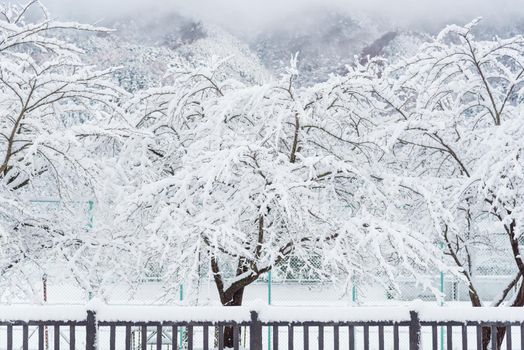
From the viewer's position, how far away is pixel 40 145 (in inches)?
293

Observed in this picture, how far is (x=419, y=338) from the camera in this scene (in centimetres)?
600

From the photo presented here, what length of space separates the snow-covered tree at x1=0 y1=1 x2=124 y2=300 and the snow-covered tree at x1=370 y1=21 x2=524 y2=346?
154 inches

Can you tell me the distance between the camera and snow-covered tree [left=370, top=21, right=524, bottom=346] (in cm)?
790

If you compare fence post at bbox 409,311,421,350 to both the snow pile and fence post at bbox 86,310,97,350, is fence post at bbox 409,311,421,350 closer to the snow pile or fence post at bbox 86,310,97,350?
the snow pile

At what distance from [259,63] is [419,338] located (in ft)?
A: 175

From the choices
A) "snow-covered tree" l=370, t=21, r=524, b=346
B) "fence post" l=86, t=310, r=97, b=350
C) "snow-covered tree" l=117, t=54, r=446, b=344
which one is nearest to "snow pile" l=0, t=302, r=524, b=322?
"fence post" l=86, t=310, r=97, b=350

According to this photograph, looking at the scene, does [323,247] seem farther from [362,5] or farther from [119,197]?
[362,5]

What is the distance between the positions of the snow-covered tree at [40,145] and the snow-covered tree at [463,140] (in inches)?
154

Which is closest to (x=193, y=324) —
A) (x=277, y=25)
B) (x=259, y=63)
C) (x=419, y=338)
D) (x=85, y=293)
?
(x=419, y=338)

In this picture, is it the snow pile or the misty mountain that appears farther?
the misty mountain

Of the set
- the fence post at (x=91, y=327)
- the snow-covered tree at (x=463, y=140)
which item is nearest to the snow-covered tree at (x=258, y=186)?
the snow-covered tree at (x=463, y=140)

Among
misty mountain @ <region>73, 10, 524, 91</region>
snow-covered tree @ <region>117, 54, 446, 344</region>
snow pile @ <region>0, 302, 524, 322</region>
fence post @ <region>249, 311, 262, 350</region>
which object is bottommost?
fence post @ <region>249, 311, 262, 350</region>

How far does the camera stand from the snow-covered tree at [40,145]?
7449 millimetres

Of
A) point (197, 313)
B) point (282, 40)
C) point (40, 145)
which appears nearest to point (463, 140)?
point (197, 313)
